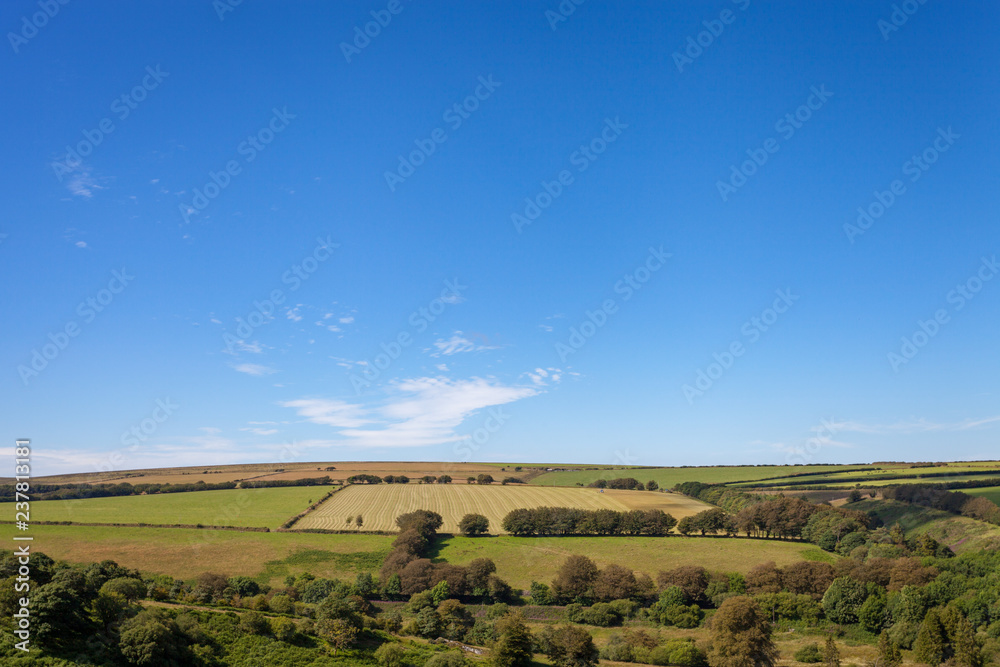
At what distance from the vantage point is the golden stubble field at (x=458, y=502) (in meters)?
113

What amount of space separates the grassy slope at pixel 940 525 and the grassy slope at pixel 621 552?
20.8 m

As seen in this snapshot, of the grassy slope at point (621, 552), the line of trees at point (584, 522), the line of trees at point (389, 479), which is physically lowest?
the grassy slope at point (621, 552)

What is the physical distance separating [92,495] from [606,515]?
123 meters

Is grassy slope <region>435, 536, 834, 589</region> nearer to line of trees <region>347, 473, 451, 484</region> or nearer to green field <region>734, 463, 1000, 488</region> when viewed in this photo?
line of trees <region>347, 473, 451, 484</region>

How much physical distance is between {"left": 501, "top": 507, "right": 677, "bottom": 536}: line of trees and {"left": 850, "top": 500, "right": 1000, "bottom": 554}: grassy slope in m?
44.3

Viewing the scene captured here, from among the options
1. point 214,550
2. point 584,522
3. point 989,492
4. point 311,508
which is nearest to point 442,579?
point 584,522

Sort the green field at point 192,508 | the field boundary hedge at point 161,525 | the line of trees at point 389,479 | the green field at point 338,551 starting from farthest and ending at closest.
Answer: the line of trees at point 389,479 < the green field at point 192,508 < the field boundary hedge at point 161,525 < the green field at point 338,551

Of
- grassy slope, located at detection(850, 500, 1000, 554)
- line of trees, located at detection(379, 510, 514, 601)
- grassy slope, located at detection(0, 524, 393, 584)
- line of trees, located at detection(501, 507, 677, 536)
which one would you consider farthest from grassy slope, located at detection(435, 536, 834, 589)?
grassy slope, located at detection(850, 500, 1000, 554)

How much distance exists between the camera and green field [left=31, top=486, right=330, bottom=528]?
110 metres

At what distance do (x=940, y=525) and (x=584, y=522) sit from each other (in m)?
63.8

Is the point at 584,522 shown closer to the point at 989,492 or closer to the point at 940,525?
the point at 940,525

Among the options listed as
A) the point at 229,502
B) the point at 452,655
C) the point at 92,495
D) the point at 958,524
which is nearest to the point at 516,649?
the point at 452,655

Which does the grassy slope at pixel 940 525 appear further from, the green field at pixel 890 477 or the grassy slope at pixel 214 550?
the grassy slope at pixel 214 550

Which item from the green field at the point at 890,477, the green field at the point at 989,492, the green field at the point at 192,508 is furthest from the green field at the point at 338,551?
the green field at the point at 890,477
